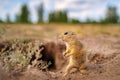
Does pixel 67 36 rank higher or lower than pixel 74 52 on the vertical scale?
higher

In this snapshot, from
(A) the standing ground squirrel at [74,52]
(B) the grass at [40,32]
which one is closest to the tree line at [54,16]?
(B) the grass at [40,32]

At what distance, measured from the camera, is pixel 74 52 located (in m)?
6.41

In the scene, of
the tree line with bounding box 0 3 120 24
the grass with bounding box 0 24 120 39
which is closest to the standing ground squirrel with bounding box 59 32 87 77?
the grass with bounding box 0 24 120 39

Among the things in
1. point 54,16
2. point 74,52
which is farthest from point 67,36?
point 54,16

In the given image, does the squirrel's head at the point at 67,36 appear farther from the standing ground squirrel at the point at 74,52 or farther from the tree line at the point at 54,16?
the tree line at the point at 54,16

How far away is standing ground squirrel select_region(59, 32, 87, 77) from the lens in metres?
6.38

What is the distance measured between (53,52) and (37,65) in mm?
3514

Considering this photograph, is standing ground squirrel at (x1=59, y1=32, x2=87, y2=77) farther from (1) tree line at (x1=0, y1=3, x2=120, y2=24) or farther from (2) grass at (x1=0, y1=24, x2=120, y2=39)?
(1) tree line at (x1=0, y1=3, x2=120, y2=24)

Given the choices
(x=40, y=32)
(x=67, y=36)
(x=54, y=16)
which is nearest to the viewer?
(x=67, y=36)

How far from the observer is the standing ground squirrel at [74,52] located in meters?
6.38

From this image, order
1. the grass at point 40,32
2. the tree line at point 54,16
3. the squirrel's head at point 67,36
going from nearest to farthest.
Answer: the squirrel's head at point 67,36 < the grass at point 40,32 < the tree line at point 54,16

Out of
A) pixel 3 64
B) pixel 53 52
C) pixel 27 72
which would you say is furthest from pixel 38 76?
pixel 53 52

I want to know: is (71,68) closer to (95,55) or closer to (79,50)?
(79,50)

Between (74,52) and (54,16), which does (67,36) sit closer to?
(74,52)
